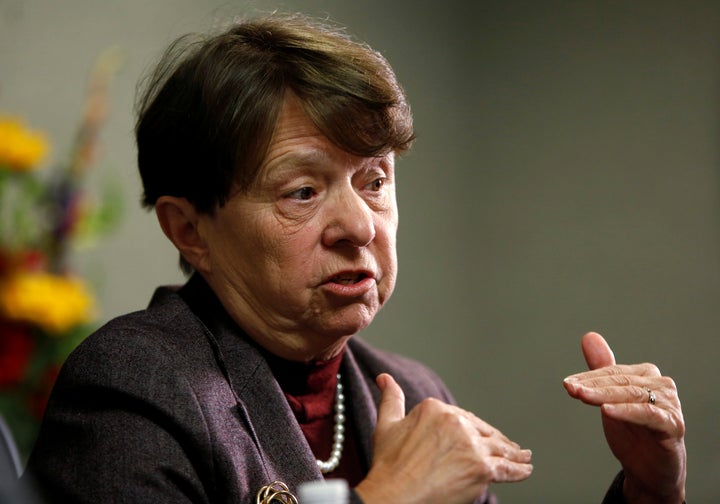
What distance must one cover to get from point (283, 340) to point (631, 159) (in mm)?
2001

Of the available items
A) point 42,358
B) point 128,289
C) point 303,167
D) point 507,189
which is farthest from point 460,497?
point 507,189

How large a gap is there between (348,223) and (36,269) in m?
1.14

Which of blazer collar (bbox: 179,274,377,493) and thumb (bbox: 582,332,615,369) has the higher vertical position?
thumb (bbox: 582,332,615,369)

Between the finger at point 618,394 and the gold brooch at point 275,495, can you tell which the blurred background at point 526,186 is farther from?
the finger at point 618,394

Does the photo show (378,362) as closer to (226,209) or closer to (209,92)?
(226,209)

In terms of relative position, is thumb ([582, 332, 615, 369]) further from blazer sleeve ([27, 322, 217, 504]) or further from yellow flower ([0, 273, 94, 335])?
yellow flower ([0, 273, 94, 335])

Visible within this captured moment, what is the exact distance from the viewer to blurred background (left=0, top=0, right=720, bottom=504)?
8.70 ft

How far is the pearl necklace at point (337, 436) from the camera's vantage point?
1543 mm

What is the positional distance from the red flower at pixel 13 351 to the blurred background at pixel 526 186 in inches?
18.1

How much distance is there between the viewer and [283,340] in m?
1.49

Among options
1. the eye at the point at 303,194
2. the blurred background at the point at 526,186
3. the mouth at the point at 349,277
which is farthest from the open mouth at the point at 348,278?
the blurred background at the point at 526,186

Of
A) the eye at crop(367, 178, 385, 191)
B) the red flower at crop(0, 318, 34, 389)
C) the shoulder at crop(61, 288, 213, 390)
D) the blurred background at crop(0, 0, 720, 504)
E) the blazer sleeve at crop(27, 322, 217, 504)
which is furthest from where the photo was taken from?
the blurred background at crop(0, 0, 720, 504)

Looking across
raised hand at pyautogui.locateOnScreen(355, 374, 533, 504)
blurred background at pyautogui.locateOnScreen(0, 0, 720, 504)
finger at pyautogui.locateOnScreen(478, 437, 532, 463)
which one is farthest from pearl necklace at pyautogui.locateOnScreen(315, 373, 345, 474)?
blurred background at pyautogui.locateOnScreen(0, 0, 720, 504)

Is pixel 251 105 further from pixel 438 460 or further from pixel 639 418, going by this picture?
pixel 639 418
